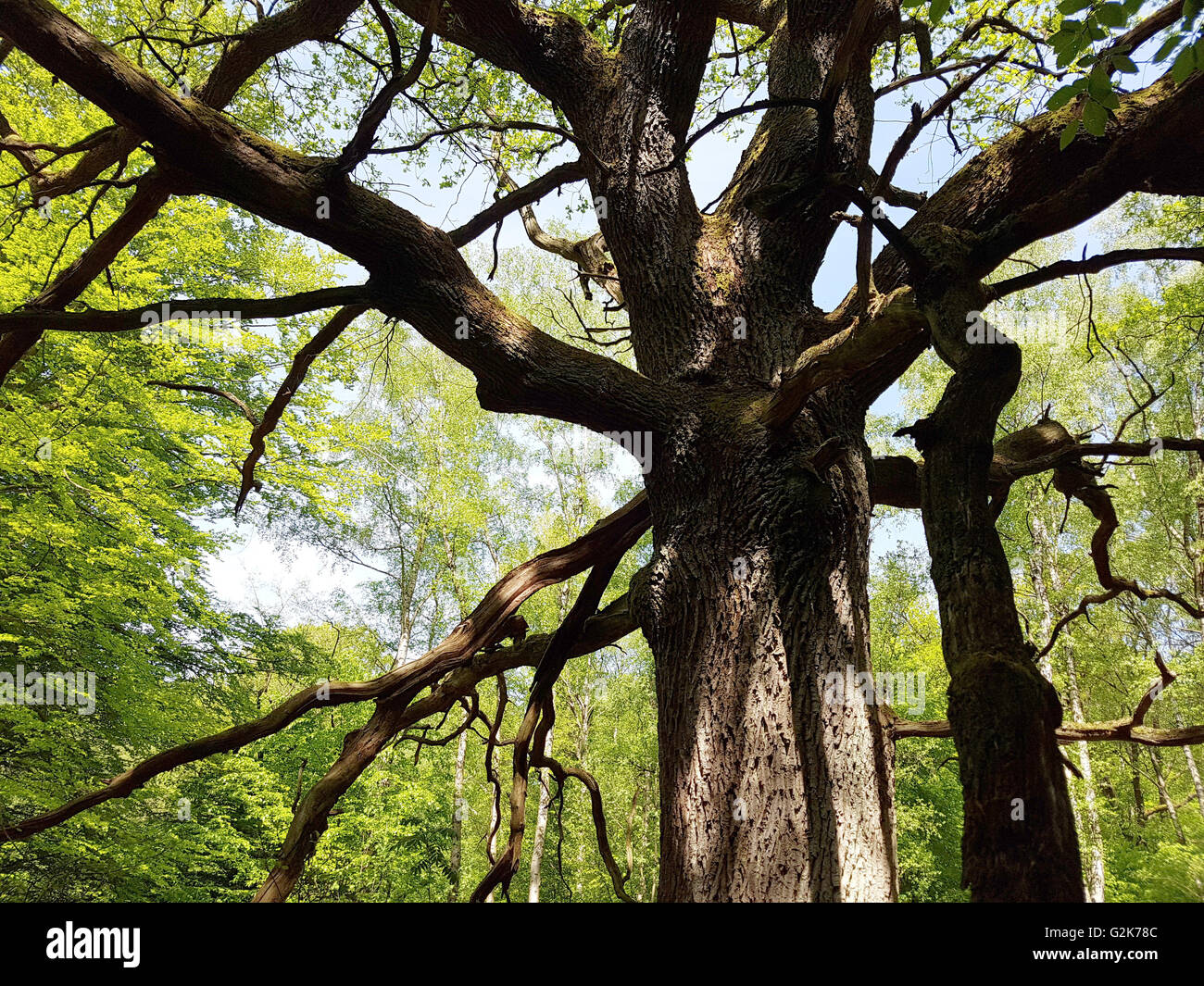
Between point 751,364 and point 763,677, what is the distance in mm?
1407

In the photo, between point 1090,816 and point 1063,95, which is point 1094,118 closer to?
point 1063,95

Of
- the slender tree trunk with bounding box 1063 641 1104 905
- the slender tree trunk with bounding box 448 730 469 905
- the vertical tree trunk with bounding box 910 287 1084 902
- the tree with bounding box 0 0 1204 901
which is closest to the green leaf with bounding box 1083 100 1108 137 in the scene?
the tree with bounding box 0 0 1204 901

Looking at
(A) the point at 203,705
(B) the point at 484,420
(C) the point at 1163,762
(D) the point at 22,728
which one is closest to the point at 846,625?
(D) the point at 22,728

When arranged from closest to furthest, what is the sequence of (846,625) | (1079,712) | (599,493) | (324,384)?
1. (846,625)
2. (324,384)
3. (1079,712)
4. (599,493)

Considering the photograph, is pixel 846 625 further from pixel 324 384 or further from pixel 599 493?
pixel 599 493

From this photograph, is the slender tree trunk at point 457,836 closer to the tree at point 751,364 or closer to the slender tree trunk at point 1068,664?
the slender tree trunk at point 1068,664

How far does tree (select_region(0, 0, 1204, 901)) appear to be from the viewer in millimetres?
1890

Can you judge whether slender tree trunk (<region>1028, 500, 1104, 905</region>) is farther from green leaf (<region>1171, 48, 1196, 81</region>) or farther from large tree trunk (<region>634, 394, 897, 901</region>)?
green leaf (<region>1171, 48, 1196, 81</region>)

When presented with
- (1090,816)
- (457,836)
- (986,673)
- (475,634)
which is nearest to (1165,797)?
(1090,816)

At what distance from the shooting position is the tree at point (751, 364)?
1890 millimetres

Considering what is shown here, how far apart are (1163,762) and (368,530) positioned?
68.0 feet

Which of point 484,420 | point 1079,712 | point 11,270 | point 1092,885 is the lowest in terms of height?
point 1092,885

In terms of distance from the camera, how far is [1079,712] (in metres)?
15.0
